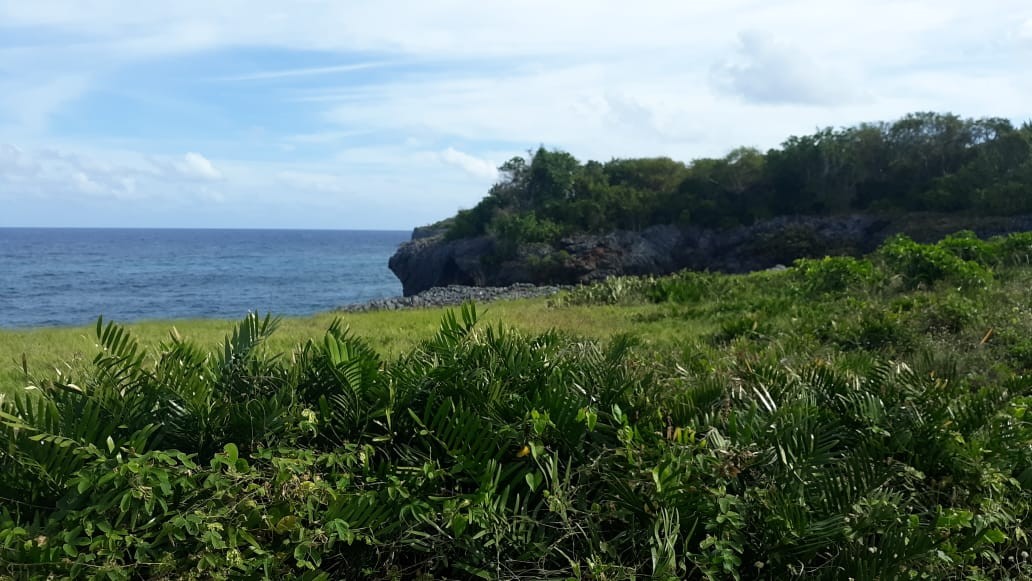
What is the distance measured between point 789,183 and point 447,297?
26779mm

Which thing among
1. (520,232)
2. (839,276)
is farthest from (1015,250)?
(520,232)

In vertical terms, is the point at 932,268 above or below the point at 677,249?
below

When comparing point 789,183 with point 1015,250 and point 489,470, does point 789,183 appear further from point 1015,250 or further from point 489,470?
point 489,470

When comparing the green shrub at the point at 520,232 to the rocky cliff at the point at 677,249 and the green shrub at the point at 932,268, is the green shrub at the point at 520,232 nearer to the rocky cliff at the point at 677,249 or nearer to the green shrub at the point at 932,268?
the rocky cliff at the point at 677,249

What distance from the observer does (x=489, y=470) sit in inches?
117

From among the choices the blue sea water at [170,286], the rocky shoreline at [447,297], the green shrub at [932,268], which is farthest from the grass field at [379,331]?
the blue sea water at [170,286]

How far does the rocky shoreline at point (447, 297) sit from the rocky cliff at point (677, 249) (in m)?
11.0

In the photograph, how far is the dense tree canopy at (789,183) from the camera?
39.3m

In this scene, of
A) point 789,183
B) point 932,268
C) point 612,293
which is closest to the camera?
point 932,268

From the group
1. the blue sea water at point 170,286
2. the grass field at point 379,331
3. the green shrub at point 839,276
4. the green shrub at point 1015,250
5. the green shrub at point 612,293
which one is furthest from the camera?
the blue sea water at point 170,286

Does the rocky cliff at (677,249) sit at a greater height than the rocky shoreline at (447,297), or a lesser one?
greater

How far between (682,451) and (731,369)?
70.9 inches

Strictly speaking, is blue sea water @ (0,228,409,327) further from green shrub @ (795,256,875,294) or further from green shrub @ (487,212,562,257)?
green shrub @ (795,256,875,294)

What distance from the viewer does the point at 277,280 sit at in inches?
2483
